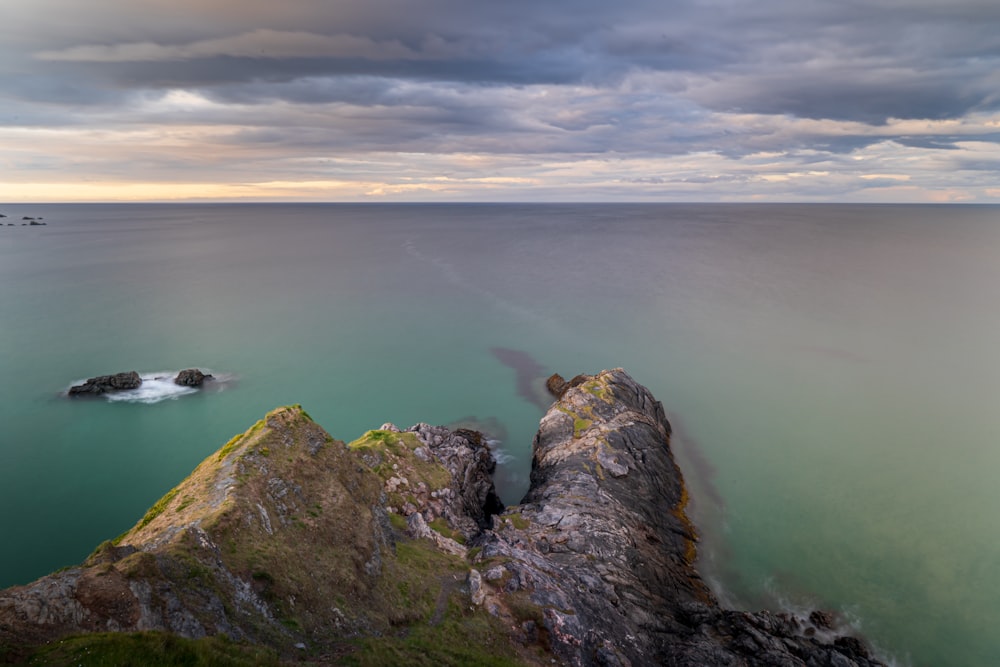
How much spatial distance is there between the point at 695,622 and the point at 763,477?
25402 mm

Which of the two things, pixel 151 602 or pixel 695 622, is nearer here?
pixel 151 602

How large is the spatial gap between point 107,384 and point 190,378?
30.5 feet

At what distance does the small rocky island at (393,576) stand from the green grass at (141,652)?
7 cm

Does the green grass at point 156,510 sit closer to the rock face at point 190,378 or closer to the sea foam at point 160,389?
the sea foam at point 160,389

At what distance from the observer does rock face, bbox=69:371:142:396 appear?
63281mm

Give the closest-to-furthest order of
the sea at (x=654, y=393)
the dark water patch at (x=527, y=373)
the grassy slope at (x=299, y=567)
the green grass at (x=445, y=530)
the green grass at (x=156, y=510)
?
the grassy slope at (x=299, y=567), the green grass at (x=156, y=510), the green grass at (x=445, y=530), the sea at (x=654, y=393), the dark water patch at (x=527, y=373)

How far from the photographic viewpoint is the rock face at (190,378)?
67.2 metres

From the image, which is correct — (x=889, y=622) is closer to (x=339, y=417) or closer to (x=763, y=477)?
(x=763, y=477)

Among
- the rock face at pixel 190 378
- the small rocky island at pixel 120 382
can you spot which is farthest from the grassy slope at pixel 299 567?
the small rocky island at pixel 120 382

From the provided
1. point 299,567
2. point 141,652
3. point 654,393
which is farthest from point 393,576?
point 654,393

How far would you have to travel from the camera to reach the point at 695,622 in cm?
3078

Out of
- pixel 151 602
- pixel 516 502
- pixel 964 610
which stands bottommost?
pixel 964 610

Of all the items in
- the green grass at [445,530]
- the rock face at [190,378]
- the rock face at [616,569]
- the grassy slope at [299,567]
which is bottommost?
the rock face at [616,569]

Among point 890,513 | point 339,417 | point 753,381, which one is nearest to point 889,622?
point 890,513
